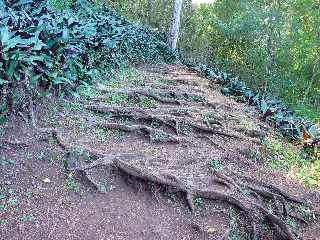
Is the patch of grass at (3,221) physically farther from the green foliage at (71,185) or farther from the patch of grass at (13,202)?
the green foliage at (71,185)

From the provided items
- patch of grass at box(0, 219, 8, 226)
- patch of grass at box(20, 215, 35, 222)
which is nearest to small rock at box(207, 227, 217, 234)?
patch of grass at box(20, 215, 35, 222)

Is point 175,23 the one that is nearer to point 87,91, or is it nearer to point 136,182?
point 87,91

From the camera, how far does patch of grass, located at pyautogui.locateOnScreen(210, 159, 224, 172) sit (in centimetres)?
571

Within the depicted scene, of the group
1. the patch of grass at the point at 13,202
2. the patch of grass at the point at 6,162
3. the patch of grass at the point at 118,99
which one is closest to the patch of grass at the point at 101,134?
the patch of grass at the point at 118,99

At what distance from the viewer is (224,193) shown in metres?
4.97

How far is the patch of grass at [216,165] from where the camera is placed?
5711mm

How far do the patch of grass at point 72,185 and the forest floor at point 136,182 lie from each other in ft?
0.04

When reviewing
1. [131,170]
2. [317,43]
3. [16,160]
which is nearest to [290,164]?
[131,170]

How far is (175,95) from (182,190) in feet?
13.7

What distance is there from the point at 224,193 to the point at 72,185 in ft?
6.12

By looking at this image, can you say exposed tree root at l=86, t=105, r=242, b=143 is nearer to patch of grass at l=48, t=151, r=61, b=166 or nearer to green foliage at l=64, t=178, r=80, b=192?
patch of grass at l=48, t=151, r=61, b=166

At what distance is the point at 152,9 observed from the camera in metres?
21.2

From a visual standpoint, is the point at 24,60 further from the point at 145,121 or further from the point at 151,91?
the point at 151,91

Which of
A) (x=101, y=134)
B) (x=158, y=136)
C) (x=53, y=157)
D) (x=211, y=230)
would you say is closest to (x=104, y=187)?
(x=53, y=157)
